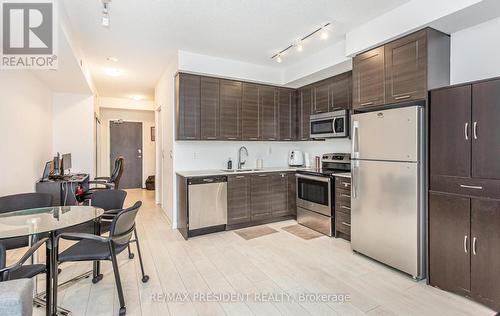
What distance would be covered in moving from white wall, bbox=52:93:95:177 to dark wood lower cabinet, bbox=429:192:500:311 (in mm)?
5831

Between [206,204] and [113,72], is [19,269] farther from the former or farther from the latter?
[113,72]

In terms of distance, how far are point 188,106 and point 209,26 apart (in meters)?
1.27

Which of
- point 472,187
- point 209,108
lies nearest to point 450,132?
point 472,187

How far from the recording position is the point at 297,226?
4.16 meters

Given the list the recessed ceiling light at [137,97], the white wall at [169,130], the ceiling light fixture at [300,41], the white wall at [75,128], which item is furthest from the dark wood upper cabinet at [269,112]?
the recessed ceiling light at [137,97]

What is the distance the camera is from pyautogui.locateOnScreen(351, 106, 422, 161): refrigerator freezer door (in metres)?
2.43

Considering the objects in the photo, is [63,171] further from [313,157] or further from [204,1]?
[313,157]

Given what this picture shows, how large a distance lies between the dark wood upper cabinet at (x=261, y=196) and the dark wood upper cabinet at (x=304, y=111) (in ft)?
3.59

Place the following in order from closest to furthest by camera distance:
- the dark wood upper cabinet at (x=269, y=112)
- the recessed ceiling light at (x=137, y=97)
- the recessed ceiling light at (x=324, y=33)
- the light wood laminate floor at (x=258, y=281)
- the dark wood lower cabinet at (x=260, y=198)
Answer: the light wood laminate floor at (x=258, y=281) < the recessed ceiling light at (x=324, y=33) < the dark wood lower cabinet at (x=260, y=198) < the dark wood upper cabinet at (x=269, y=112) < the recessed ceiling light at (x=137, y=97)

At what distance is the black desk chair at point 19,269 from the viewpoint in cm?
155

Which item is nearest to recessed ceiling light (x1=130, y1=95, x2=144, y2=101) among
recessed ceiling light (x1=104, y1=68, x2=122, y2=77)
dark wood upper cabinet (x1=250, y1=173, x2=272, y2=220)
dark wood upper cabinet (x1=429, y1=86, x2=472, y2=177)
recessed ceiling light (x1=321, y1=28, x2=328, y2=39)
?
recessed ceiling light (x1=104, y1=68, x2=122, y2=77)

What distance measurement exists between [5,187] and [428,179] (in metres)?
4.73

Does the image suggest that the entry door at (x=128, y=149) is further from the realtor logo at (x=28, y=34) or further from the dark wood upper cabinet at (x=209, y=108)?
the dark wood upper cabinet at (x=209, y=108)

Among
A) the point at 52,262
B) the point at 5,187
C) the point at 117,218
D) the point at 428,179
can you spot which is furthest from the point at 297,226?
the point at 5,187
